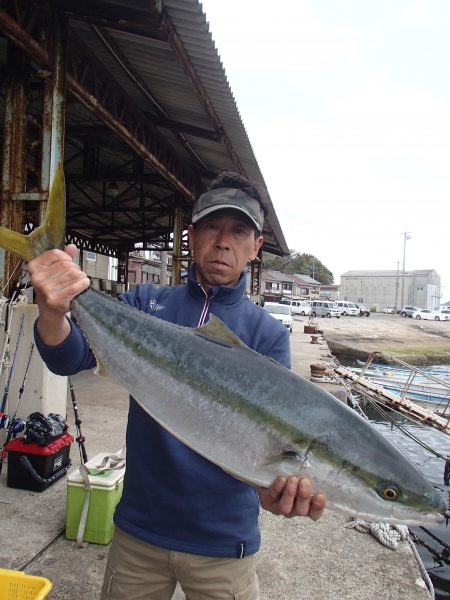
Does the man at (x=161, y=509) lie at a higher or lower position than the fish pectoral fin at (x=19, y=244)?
lower

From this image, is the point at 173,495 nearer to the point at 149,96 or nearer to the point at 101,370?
the point at 101,370

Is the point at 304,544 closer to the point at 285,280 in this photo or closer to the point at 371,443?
the point at 371,443

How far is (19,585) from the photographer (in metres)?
2.20

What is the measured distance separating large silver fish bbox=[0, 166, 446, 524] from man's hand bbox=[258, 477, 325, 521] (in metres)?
0.03

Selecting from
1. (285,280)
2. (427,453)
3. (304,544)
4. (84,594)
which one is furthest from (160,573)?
(285,280)

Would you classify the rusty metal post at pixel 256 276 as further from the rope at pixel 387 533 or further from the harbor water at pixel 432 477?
the rope at pixel 387 533

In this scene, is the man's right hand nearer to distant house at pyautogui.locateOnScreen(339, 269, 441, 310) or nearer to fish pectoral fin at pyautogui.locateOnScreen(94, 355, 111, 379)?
fish pectoral fin at pyautogui.locateOnScreen(94, 355, 111, 379)

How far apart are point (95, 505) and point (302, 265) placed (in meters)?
101

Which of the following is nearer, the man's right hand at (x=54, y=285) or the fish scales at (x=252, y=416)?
the fish scales at (x=252, y=416)

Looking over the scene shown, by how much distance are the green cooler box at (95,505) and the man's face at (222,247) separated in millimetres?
2127

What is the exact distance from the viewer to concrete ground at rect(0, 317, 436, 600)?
3133mm

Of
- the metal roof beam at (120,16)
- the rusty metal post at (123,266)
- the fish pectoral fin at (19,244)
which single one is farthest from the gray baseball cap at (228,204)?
the rusty metal post at (123,266)

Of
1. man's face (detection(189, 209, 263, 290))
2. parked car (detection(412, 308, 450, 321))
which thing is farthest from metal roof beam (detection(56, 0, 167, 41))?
parked car (detection(412, 308, 450, 321))

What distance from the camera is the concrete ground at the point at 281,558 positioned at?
3133mm
